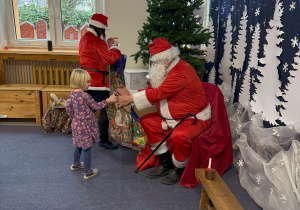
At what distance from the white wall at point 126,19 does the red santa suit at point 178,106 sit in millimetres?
1447

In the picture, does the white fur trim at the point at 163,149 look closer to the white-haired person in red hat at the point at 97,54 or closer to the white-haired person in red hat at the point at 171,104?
the white-haired person in red hat at the point at 171,104

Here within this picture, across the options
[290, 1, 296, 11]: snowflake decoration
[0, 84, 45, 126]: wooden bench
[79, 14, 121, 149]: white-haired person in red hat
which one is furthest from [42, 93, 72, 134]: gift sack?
[290, 1, 296, 11]: snowflake decoration

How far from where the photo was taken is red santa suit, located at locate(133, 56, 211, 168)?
2250 mm

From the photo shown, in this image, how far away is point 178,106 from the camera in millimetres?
2354

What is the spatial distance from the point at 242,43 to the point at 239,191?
1.42 metres

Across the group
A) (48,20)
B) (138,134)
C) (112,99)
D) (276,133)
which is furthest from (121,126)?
(48,20)

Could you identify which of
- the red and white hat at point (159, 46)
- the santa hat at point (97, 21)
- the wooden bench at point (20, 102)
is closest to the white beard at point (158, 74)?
the red and white hat at point (159, 46)

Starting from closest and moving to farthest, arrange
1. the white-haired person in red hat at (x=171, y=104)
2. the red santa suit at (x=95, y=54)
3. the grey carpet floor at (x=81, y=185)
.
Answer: the grey carpet floor at (x=81, y=185)
the white-haired person in red hat at (x=171, y=104)
the red santa suit at (x=95, y=54)

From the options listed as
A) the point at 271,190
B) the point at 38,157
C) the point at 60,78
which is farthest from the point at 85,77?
the point at 60,78

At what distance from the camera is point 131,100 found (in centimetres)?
243

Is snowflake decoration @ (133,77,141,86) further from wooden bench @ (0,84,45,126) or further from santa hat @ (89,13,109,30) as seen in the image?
wooden bench @ (0,84,45,126)

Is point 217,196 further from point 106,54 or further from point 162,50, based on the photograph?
point 106,54

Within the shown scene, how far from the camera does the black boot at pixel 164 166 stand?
2425 millimetres

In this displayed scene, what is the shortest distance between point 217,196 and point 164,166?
2.83 ft
